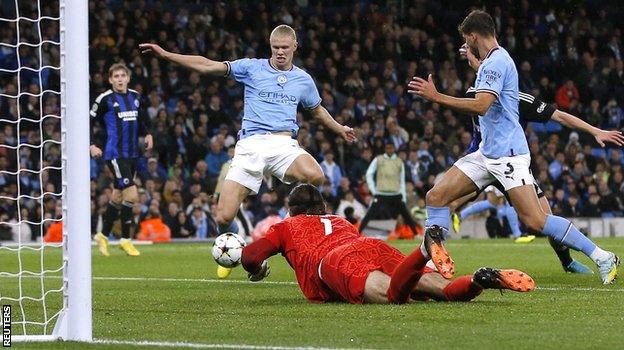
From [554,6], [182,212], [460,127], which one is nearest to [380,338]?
[182,212]

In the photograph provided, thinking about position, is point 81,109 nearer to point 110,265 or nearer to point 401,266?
point 401,266

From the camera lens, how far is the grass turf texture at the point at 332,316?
22.1 ft

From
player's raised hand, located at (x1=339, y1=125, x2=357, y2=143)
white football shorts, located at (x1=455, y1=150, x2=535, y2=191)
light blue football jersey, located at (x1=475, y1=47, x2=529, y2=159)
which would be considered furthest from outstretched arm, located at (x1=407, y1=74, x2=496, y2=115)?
player's raised hand, located at (x1=339, y1=125, x2=357, y2=143)

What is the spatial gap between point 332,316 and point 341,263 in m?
0.62

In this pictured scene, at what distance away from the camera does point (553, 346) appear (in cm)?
645

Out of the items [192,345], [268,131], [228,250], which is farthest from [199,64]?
[192,345]

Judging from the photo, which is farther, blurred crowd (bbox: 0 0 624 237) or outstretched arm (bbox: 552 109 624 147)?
blurred crowd (bbox: 0 0 624 237)

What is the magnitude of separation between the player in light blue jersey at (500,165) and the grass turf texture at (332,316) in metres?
0.50

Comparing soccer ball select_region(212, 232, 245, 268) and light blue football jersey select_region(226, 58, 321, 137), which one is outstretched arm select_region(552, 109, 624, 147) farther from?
soccer ball select_region(212, 232, 245, 268)

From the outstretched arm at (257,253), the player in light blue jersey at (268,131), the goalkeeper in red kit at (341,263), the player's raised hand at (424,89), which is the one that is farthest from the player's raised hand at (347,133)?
the outstretched arm at (257,253)

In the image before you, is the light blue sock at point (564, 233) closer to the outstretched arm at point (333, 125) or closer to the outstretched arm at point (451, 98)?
the outstretched arm at point (451, 98)

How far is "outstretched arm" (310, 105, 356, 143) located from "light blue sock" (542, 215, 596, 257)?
8.10ft

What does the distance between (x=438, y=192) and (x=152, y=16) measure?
18547mm

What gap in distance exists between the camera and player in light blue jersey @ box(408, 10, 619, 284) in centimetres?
999
